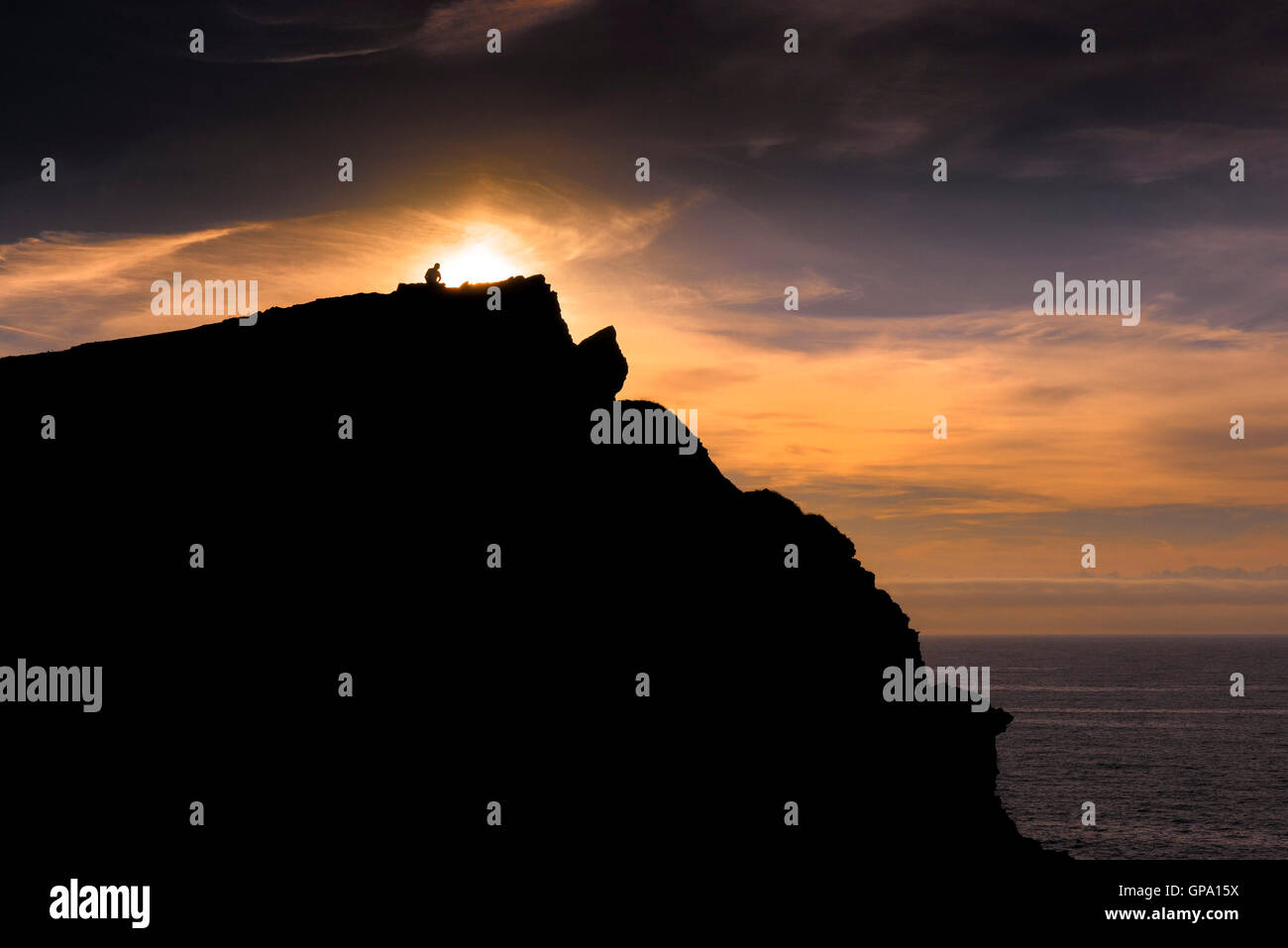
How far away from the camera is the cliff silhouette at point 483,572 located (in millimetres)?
30016

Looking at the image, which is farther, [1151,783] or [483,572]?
[1151,783]

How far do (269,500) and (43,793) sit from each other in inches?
430

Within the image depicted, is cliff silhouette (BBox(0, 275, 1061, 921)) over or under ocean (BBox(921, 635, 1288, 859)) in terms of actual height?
over

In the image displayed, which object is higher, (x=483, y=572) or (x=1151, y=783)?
(x=483, y=572)

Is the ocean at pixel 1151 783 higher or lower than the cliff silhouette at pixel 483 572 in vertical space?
lower

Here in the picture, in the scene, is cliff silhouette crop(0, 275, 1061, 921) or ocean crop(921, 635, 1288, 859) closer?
cliff silhouette crop(0, 275, 1061, 921)

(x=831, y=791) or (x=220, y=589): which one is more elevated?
(x=220, y=589)

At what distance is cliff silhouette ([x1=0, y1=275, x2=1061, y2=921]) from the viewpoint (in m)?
30.0

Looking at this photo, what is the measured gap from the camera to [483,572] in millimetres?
32000

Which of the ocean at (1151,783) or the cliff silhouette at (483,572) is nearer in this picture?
the cliff silhouette at (483,572)

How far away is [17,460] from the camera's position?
3325 cm
